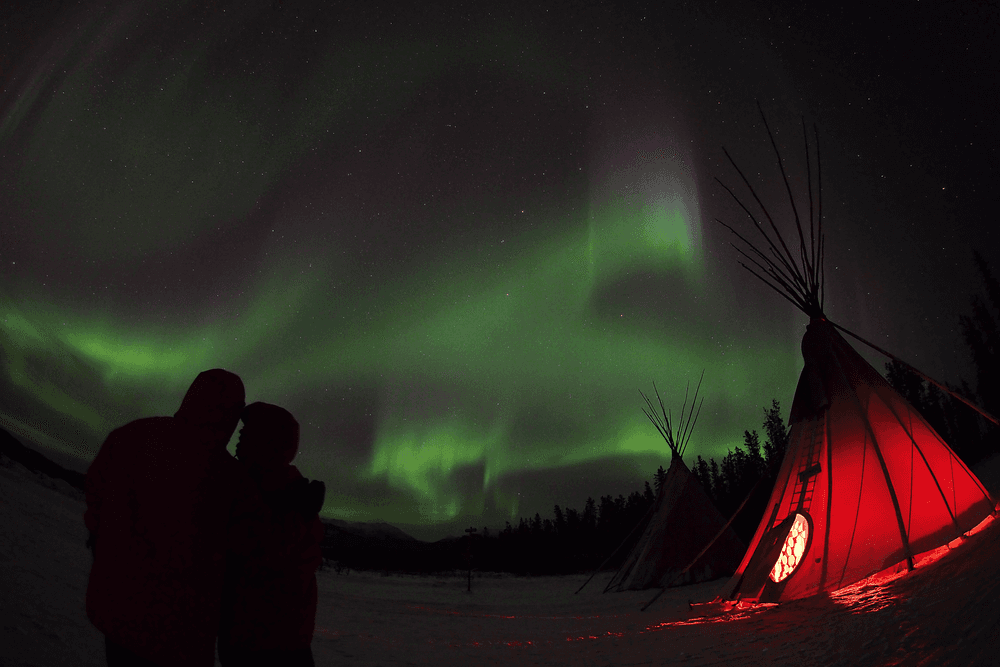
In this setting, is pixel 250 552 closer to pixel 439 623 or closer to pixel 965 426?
pixel 439 623

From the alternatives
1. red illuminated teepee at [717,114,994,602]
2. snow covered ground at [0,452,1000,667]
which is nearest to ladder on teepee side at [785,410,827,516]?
red illuminated teepee at [717,114,994,602]

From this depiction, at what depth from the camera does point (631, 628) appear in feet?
19.0

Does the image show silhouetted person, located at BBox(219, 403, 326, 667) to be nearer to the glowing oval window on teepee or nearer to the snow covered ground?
the snow covered ground

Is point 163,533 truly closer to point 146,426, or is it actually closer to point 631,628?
point 146,426

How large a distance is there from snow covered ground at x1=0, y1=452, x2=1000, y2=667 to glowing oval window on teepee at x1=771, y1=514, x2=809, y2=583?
0.57 m

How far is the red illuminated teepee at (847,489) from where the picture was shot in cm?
495

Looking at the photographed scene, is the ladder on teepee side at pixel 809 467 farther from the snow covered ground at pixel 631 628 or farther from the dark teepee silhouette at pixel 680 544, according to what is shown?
the dark teepee silhouette at pixel 680 544

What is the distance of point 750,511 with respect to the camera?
2473 cm

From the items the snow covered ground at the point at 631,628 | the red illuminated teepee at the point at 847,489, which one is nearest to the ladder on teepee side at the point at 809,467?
the red illuminated teepee at the point at 847,489

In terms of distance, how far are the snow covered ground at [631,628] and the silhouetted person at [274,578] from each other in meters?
2.74

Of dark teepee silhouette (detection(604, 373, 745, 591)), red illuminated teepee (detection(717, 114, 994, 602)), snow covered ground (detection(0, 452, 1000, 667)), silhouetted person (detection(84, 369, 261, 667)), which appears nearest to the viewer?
silhouetted person (detection(84, 369, 261, 667))

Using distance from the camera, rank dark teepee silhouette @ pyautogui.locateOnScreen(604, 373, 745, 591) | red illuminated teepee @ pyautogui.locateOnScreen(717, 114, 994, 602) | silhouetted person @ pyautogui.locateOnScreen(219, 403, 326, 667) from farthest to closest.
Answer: dark teepee silhouette @ pyautogui.locateOnScreen(604, 373, 745, 591) → red illuminated teepee @ pyautogui.locateOnScreen(717, 114, 994, 602) → silhouetted person @ pyautogui.locateOnScreen(219, 403, 326, 667)

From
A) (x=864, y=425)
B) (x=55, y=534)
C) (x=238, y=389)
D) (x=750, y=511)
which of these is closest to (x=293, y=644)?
(x=238, y=389)

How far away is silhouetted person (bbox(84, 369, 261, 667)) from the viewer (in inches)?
49.9
